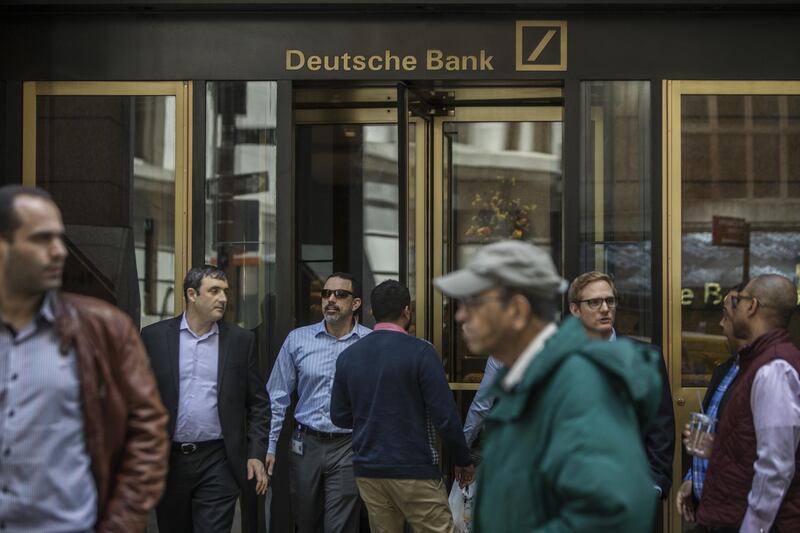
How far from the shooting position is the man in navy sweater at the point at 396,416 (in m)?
6.83

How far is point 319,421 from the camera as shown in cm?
759

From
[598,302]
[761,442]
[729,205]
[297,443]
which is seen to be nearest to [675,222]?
[729,205]

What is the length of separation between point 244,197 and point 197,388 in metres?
1.90

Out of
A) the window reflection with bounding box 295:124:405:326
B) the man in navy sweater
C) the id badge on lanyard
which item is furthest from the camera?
the window reflection with bounding box 295:124:405:326

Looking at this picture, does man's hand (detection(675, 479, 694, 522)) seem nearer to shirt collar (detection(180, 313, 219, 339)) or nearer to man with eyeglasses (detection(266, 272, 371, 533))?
man with eyeglasses (detection(266, 272, 371, 533))

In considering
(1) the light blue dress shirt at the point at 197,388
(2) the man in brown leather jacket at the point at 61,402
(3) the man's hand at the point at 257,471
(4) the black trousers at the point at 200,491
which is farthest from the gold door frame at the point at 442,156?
(2) the man in brown leather jacket at the point at 61,402

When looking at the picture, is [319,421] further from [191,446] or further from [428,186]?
[428,186]

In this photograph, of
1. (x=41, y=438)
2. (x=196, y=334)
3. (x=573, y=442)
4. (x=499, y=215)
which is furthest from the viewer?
(x=499, y=215)

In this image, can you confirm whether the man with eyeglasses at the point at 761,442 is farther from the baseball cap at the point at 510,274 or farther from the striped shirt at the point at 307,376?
the striped shirt at the point at 307,376

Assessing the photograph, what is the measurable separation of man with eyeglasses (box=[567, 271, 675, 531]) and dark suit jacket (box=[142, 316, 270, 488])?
1888mm

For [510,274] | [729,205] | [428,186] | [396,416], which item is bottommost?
[396,416]

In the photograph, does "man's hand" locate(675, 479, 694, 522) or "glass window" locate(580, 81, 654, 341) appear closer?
"man's hand" locate(675, 479, 694, 522)

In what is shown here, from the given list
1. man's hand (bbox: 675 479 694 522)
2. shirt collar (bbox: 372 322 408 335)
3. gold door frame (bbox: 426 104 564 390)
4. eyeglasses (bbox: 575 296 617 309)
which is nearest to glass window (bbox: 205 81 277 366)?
shirt collar (bbox: 372 322 408 335)

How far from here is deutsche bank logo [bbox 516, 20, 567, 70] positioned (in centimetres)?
829
